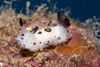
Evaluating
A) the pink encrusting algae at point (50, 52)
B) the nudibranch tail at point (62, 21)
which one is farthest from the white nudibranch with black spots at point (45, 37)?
the pink encrusting algae at point (50, 52)

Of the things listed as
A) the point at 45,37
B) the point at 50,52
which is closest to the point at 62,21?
the point at 45,37

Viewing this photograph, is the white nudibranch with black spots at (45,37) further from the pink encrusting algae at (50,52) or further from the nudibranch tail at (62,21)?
the pink encrusting algae at (50,52)

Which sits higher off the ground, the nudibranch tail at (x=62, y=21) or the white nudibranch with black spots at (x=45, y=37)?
the nudibranch tail at (x=62, y=21)

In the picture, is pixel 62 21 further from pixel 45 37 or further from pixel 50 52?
pixel 50 52

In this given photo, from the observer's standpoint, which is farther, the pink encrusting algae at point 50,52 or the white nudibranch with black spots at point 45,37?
the white nudibranch with black spots at point 45,37

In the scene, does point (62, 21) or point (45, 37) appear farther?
point (62, 21)

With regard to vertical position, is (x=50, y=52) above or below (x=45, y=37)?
below

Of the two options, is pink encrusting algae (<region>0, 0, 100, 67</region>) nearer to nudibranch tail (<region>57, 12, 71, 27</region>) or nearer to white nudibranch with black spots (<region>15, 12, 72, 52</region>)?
white nudibranch with black spots (<region>15, 12, 72, 52</region>)

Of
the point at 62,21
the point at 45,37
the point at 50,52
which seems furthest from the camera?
the point at 62,21
